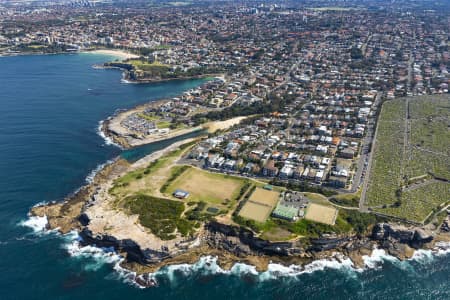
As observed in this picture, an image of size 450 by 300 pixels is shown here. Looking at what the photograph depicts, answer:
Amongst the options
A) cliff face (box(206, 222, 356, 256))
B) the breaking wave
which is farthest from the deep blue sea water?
cliff face (box(206, 222, 356, 256))

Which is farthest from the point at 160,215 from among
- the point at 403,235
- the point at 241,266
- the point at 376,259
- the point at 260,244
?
the point at 403,235

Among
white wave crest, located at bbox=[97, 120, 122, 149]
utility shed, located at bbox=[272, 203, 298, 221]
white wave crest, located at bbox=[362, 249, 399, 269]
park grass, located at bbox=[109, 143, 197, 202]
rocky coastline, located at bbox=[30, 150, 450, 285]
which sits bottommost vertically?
white wave crest, located at bbox=[362, 249, 399, 269]

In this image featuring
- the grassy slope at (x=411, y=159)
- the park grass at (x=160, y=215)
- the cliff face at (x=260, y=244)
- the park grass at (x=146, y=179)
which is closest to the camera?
the cliff face at (x=260, y=244)

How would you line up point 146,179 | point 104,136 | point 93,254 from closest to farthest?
1. point 93,254
2. point 146,179
3. point 104,136

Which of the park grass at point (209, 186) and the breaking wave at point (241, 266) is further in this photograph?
the park grass at point (209, 186)

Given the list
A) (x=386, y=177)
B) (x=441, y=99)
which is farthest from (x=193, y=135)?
(x=441, y=99)

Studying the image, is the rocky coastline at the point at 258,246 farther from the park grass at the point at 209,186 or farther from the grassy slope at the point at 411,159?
the park grass at the point at 209,186

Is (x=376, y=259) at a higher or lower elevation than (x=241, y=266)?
lower

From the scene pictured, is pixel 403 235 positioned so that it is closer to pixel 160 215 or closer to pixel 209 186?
pixel 209 186

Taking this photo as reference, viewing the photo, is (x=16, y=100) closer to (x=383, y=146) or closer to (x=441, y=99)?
(x=383, y=146)

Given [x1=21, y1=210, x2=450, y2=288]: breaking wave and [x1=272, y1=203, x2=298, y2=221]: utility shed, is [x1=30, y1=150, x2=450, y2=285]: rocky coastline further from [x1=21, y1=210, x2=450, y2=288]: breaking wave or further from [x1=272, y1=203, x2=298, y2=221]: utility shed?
[x1=272, y1=203, x2=298, y2=221]: utility shed

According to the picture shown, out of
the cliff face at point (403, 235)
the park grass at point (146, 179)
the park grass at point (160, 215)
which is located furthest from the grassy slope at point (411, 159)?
the park grass at point (146, 179)
